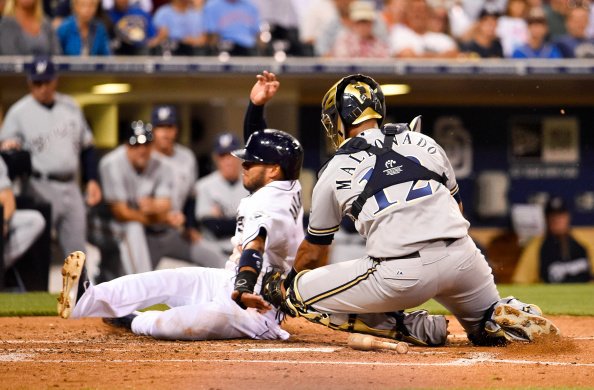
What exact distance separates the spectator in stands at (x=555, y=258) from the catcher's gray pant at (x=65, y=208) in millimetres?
4462

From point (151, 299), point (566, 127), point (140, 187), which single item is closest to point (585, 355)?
point (151, 299)

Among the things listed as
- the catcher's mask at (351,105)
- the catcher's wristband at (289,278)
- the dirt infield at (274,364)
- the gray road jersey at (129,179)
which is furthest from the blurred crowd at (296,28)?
the catcher's wristband at (289,278)

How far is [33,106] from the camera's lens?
30.1ft

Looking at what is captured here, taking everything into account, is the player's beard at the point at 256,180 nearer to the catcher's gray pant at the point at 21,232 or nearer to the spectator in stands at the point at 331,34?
the catcher's gray pant at the point at 21,232

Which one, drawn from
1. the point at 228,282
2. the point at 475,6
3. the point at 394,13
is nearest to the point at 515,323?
the point at 228,282

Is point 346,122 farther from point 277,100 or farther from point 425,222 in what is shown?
point 277,100

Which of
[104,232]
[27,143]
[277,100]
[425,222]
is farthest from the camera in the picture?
[277,100]

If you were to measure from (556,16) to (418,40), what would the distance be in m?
1.85

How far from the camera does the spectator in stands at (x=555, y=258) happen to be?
10.7 metres

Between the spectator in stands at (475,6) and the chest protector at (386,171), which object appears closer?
the chest protector at (386,171)

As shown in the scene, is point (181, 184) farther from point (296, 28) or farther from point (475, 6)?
point (475, 6)

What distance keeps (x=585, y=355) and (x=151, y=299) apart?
7.03ft

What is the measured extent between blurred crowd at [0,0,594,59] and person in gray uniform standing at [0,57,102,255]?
20.6 inches

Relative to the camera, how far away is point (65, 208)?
923 centimetres
